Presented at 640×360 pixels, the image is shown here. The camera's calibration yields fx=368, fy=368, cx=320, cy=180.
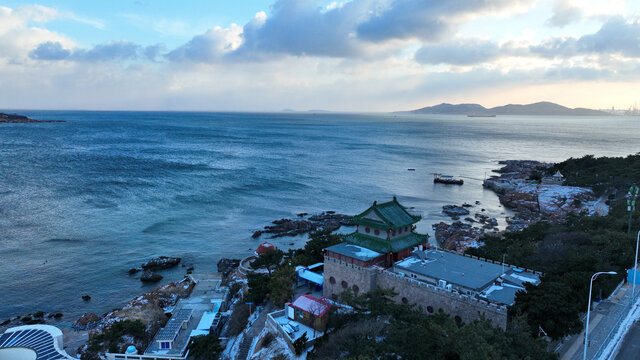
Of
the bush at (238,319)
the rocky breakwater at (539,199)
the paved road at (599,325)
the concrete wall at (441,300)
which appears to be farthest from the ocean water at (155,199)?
the paved road at (599,325)

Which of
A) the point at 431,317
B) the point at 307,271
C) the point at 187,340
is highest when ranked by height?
the point at 431,317

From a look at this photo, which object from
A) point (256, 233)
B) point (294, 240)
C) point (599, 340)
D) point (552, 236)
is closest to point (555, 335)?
point (599, 340)

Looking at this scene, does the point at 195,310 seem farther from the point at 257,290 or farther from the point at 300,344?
→ the point at 300,344

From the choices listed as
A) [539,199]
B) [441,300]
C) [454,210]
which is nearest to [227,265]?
[441,300]

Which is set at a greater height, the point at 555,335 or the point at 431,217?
the point at 555,335

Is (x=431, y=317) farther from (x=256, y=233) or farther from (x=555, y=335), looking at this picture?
(x=256, y=233)

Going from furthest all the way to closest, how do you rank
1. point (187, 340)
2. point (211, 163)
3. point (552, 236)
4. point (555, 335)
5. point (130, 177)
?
point (211, 163) → point (130, 177) → point (552, 236) → point (187, 340) → point (555, 335)

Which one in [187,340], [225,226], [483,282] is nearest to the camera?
[483,282]

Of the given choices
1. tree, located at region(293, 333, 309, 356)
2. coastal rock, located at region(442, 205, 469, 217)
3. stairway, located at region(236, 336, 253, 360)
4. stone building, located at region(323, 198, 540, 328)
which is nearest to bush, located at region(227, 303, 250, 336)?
stairway, located at region(236, 336, 253, 360)
